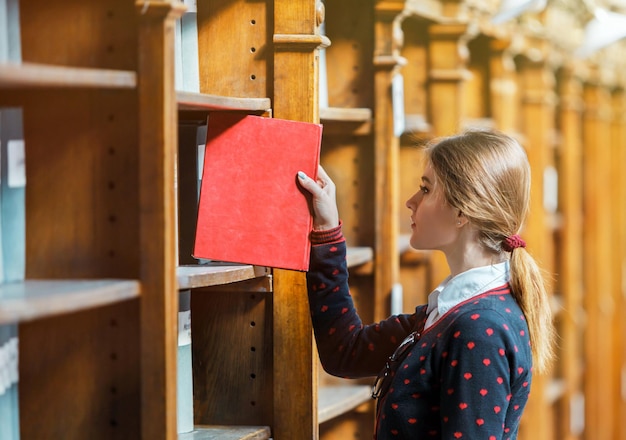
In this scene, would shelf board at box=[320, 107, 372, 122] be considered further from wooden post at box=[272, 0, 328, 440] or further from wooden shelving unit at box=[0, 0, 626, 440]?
wooden post at box=[272, 0, 328, 440]

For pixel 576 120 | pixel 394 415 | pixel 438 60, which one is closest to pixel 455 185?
pixel 394 415

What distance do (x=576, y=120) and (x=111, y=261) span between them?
366 centimetres

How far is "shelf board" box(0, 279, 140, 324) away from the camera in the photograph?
4.35ft

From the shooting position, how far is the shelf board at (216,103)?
1666 millimetres

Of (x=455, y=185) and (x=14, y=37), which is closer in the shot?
(x=14, y=37)

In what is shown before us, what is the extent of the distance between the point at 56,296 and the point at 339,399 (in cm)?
128

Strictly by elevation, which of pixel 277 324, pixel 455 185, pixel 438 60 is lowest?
pixel 277 324

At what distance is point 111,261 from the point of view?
5.27 feet

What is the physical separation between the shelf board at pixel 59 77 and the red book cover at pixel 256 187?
33 centimetres

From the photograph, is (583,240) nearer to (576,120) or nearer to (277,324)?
(576,120)

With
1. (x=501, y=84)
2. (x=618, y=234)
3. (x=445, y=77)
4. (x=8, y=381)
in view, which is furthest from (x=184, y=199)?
(x=618, y=234)

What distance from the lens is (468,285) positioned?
1.84 meters

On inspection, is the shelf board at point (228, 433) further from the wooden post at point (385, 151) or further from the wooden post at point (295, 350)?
the wooden post at point (385, 151)

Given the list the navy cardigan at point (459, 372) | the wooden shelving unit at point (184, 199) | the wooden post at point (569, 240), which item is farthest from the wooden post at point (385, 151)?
the wooden post at point (569, 240)
